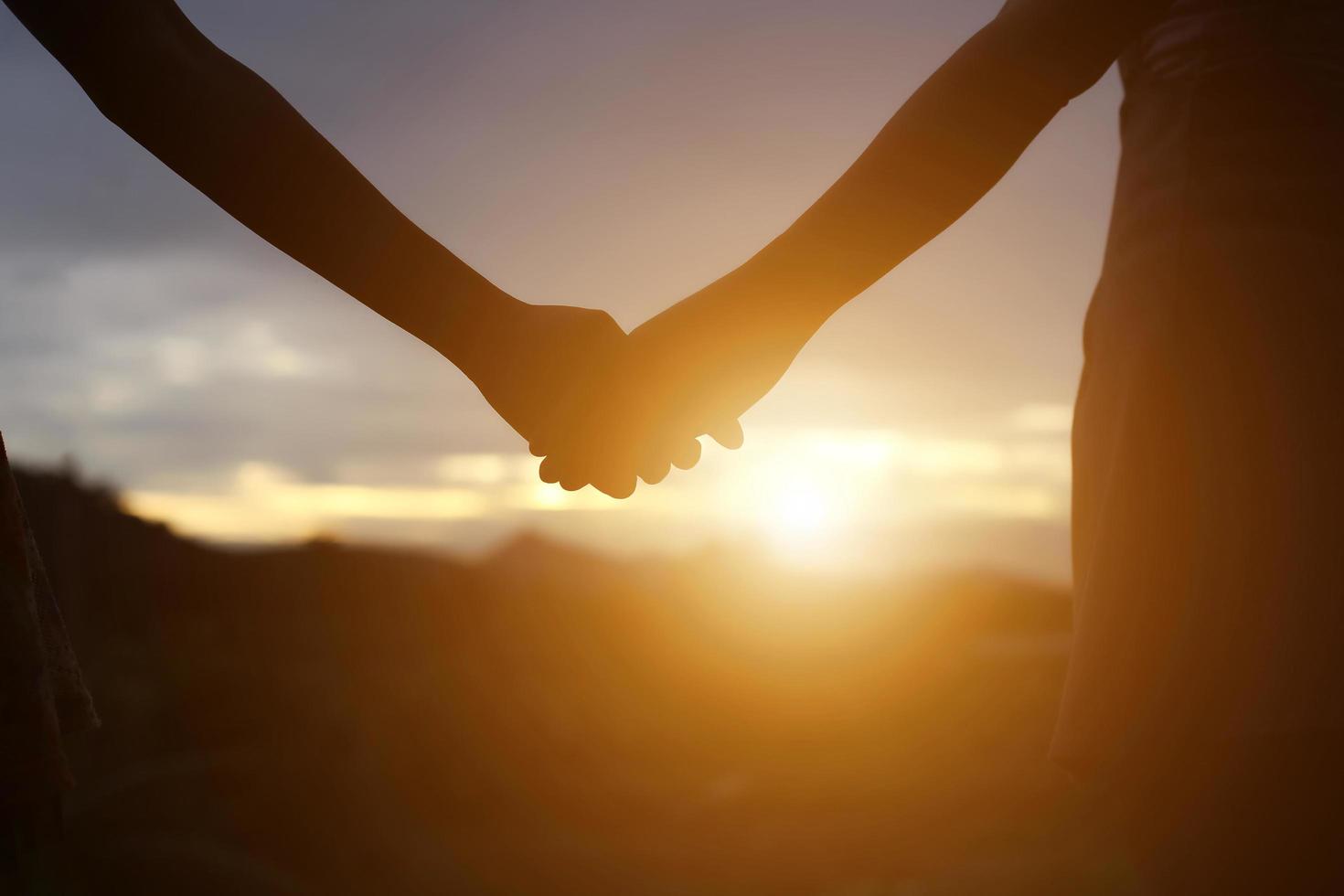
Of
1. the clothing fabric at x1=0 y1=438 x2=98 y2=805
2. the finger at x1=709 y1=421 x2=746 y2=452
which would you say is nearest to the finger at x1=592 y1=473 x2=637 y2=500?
the finger at x1=709 y1=421 x2=746 y2=452

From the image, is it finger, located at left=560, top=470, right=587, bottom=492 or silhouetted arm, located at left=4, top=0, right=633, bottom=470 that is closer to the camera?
silhouetted arm, located at left=4, top=0, right=633, bottom=470

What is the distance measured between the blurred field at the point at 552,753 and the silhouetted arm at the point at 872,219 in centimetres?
693

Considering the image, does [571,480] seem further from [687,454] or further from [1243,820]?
[1243,820]

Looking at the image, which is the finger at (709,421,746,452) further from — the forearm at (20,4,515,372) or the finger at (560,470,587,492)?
the forearm at (20,4,515,372)

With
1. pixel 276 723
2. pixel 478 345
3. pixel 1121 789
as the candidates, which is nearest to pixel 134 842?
pixel 276 723

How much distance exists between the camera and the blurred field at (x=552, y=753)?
8945 millimetres

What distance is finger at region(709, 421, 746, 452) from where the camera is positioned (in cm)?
191

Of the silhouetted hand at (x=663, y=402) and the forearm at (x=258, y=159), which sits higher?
the forearm at (x=258, y=159)

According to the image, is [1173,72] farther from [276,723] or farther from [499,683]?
[276,723]

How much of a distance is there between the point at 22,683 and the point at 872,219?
4.59ft

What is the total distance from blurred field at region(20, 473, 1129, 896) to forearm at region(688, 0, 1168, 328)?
23.2ft

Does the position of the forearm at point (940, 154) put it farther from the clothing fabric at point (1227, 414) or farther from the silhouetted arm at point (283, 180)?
the silhouetted arm at point (283, 180)

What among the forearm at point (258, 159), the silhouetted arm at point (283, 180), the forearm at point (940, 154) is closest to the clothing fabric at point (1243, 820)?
the forearm at point (940, 154)

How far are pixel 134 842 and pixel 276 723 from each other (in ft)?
7.86
